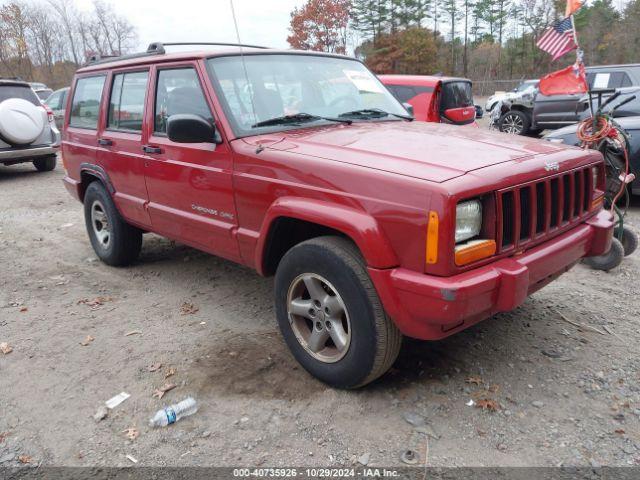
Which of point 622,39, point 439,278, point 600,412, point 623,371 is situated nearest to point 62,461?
point 439,278

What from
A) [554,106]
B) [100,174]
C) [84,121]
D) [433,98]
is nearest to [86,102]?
[84,121]

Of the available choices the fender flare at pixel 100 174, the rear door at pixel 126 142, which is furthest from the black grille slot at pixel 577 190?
the fender flare at pixel 100 174

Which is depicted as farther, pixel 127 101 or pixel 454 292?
pixel 127 101

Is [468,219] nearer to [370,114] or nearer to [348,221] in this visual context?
[348,221]

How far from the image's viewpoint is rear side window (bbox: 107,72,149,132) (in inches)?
169

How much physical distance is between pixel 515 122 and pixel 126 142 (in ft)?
39.0

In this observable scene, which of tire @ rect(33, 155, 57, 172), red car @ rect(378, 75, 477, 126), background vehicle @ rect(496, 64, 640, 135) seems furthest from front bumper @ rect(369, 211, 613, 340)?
tire @ rect(33, 155, 57, 172)

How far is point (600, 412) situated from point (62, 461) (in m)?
2.76

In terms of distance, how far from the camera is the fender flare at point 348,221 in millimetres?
2514

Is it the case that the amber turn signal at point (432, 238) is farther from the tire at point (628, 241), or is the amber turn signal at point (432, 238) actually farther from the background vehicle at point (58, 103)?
the background vehicle at point (58, 103)

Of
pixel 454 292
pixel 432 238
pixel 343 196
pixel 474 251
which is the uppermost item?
pixel 343 196

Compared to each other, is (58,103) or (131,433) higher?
(58,103)

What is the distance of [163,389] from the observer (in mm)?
3115

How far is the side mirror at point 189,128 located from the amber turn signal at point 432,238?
5.43 ft
